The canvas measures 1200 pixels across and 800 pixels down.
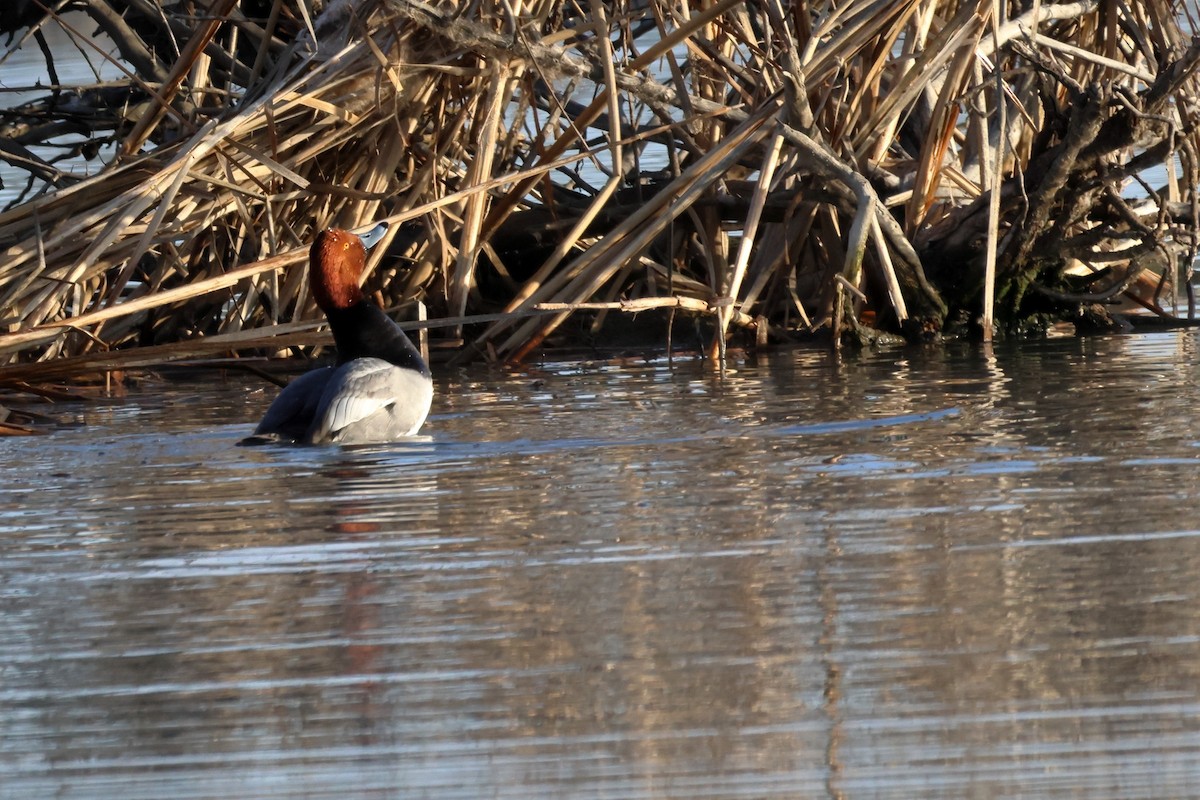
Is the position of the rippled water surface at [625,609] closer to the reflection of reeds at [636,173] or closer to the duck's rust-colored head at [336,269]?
the duck's rust-colored head at [336,269]

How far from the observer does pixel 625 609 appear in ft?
13.8

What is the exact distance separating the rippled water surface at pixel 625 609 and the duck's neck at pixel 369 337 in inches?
23.4

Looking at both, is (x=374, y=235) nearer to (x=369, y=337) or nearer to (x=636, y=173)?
(x=369, y=337)

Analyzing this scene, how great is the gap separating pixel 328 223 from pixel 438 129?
72 cm

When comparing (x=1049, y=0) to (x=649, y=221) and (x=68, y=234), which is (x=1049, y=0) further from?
(x=68, y=234)

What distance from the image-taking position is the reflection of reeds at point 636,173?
8.97 m

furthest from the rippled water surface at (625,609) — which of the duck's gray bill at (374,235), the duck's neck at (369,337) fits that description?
the duck's gray bill at (374,235)

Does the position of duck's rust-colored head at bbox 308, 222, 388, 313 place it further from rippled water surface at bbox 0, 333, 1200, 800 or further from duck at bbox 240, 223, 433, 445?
rippled water surface at bbox 0, 333, 1200, 800

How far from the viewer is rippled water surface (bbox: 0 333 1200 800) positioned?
10.6ft

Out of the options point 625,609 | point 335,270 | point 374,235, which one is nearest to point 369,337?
point 335,270

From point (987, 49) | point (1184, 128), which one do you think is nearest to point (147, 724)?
point (987, 49)

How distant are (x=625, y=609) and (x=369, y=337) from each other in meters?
3.77

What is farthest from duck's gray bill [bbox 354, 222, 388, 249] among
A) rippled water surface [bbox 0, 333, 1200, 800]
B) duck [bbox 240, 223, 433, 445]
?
rippled water surface [bbox 0, 333, 1200, 800]

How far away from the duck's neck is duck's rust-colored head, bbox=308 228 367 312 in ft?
0.16
